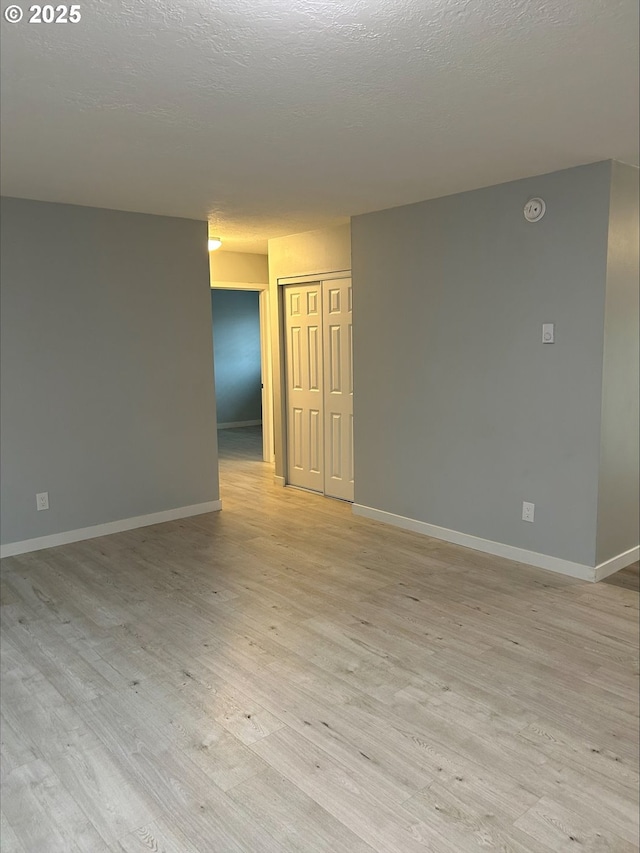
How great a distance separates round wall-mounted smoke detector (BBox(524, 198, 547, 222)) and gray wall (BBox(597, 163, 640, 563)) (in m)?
0.40

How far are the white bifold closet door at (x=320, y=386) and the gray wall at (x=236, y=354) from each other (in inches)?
175

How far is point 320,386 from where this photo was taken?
592 centimetres

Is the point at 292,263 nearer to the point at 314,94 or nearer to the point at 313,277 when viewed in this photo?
the point at 313,277

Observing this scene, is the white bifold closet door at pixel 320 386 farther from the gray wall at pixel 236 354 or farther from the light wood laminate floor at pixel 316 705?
the gray wall at pixel 236 354

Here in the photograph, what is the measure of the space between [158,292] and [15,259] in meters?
1.06

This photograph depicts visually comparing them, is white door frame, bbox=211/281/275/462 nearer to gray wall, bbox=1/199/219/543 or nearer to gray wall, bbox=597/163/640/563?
gray wall, bbox=1/199/219/543

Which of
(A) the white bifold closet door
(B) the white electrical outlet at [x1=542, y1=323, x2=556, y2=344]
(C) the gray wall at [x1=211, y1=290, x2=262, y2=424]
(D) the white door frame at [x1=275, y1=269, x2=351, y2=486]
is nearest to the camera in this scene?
(B) the white electrical outlet at [x1=542, y1=323, x2=556, y2=344]

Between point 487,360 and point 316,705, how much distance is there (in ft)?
8.33

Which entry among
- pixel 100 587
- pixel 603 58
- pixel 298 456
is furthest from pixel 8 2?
pixel 298 456

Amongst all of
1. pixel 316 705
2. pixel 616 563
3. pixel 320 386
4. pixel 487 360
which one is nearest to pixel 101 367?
pixel 320 386

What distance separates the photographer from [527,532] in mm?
4137

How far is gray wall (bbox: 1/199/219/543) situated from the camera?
439cm

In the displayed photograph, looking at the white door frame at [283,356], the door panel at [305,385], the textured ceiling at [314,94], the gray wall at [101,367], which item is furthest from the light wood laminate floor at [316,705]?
the textured ceiling at [314,94]

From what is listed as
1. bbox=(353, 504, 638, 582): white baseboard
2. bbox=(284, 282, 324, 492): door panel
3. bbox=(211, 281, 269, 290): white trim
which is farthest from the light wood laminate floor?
bbox=(211, 281, 269, 290): white trim
